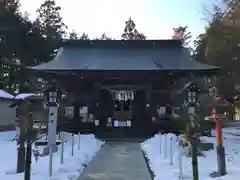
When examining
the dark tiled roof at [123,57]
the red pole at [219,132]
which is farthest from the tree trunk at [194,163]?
the dark tiled roof at [123,57]

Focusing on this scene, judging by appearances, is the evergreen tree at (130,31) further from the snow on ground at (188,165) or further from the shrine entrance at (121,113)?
the snow on ground at (188,165)

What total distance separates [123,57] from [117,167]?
1233 cm

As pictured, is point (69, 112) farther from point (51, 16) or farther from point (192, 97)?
point (51, 16)

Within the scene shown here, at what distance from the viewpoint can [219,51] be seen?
1561 cm

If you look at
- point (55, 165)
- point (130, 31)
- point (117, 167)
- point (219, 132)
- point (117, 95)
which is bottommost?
point (117, 167)

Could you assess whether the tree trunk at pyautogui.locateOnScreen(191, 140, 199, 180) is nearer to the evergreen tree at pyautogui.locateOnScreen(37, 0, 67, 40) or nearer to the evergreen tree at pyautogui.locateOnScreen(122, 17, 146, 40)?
the evergreen tree at pyautogui.locateOnScreen(37, 0, 67, 40)

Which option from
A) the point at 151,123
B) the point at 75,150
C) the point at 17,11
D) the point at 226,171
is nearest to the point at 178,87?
the point at 151,123

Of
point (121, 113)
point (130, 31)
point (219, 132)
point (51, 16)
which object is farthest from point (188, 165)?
point (130, 31)

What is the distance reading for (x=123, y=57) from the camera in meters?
21.1

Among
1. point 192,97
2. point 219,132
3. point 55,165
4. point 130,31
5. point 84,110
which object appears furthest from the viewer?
point 130,31

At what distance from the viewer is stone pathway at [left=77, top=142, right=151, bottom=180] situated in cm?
823

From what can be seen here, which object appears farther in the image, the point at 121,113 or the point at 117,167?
the point at 121,113

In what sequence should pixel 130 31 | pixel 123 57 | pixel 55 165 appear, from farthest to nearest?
pixel 130 31 < pixel 123 57 < pixel 55 165

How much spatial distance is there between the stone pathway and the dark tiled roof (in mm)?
6873
